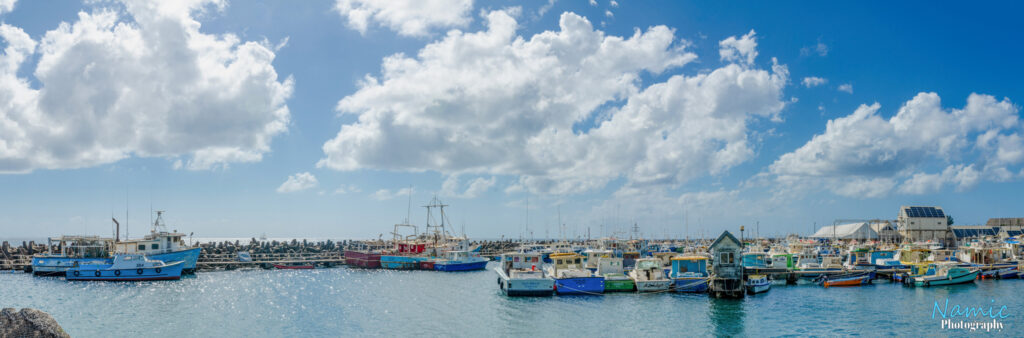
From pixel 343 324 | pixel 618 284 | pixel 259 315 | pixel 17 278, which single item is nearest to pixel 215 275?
pixel 17 278

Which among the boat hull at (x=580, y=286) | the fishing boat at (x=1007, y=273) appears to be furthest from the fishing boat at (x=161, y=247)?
the fishing boat at (x=1007, y=273)

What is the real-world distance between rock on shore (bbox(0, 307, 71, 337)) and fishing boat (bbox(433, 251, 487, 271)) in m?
72.0

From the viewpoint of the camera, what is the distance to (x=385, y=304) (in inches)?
1967

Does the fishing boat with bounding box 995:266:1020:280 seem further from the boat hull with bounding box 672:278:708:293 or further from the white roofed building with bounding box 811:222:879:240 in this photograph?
the white roofed building with bounding box 811:222:879:240

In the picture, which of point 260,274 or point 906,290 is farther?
point 260,274

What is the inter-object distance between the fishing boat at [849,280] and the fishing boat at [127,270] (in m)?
66.6

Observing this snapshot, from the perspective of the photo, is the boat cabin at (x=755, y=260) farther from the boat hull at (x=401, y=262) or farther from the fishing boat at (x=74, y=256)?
the fishing boat at (x=74, y=256)

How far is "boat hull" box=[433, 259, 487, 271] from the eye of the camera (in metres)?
84.3

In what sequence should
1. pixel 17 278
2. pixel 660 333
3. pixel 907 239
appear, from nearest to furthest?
pixel 660 333 < pixel 17 278 < pixel 907 239

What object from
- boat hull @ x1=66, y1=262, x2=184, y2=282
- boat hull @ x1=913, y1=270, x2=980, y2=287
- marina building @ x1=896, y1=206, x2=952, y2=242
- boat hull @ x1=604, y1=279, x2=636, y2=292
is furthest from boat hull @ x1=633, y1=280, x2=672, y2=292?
marina building @ x1=896, y1=206, x2=952, y2=242

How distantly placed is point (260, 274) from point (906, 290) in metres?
71.2

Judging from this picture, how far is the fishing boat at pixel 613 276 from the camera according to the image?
52688 millimetres

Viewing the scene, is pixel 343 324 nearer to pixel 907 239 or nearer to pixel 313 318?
pixel 313 318

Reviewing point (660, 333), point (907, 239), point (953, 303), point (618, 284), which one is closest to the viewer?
point (660, 333)
